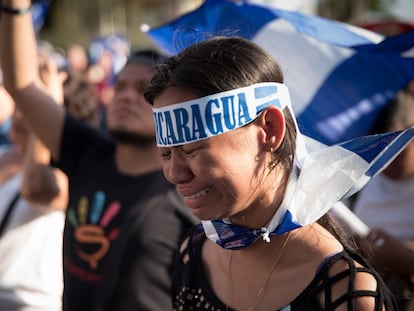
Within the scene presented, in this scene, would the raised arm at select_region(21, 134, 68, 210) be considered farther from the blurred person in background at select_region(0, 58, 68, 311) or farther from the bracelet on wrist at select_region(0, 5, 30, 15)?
the bracelet on wrist at select_region(0, 5, 30, 15)

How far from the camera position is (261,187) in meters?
1.73

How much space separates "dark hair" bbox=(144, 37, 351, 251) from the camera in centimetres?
170

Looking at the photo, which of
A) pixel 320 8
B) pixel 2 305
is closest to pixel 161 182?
pixel 2 305

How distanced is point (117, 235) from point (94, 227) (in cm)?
13

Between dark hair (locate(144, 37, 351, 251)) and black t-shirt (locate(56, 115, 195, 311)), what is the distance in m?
1.01

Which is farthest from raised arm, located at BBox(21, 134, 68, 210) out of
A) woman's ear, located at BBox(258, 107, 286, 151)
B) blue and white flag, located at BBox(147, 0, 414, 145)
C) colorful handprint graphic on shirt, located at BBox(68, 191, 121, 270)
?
woman's ear, located at BBox(258, 107, 286, 151)

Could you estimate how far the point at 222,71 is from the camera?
170cm

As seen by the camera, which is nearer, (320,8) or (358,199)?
(358,199)

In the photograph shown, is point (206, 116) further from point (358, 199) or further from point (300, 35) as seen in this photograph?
point (358, 199)

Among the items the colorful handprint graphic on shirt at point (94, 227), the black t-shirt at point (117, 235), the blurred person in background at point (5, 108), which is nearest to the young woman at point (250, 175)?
the black t-shirt at point (117, 235)

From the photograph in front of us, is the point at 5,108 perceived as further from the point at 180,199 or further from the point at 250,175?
the point at 250,175

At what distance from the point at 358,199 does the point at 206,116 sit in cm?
221

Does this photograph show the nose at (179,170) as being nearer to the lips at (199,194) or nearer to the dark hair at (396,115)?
the lips at (199,194)

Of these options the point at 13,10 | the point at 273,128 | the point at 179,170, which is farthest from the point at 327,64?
the point at 179,170
